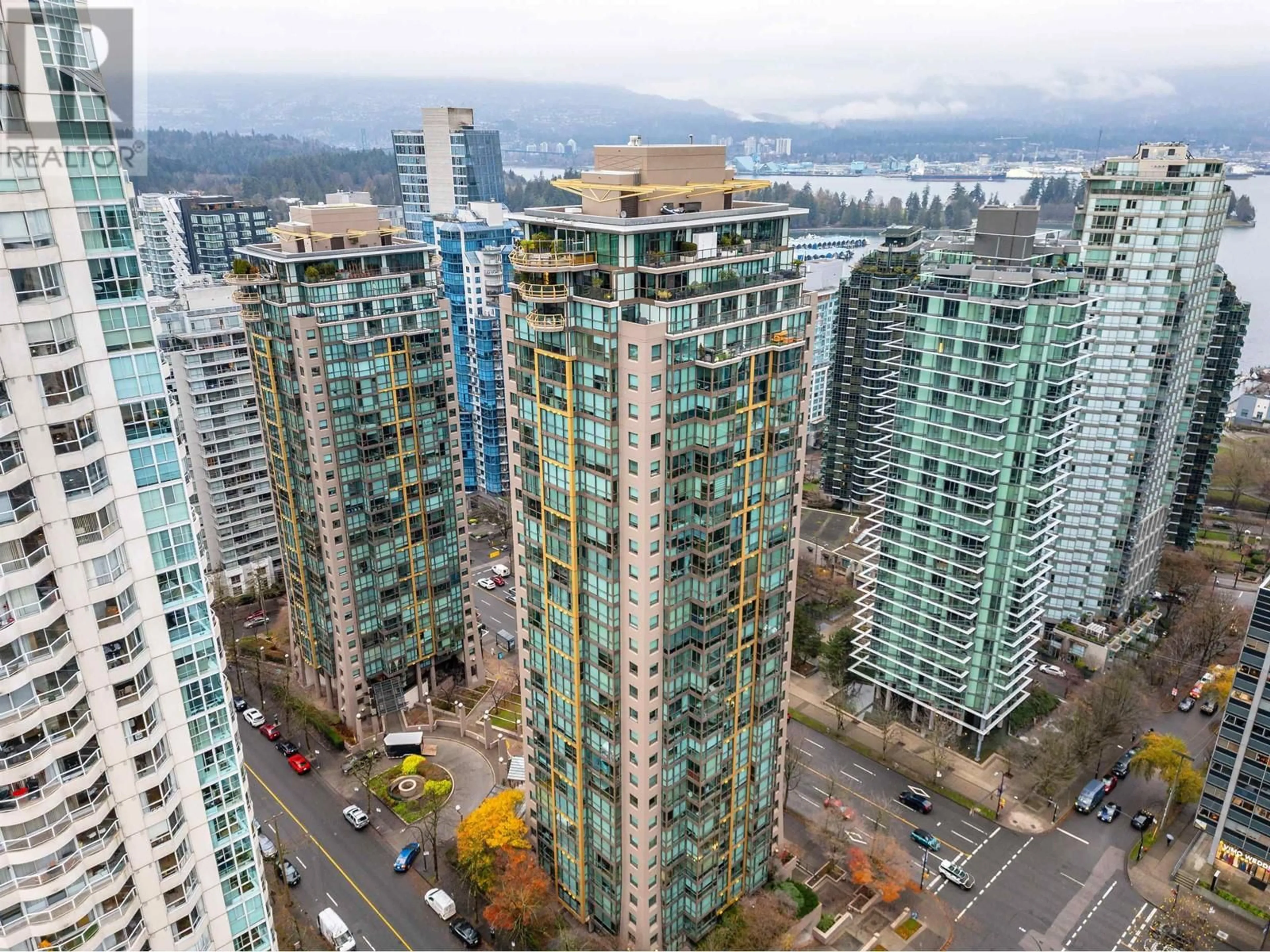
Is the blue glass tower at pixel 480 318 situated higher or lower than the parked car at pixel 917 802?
higher

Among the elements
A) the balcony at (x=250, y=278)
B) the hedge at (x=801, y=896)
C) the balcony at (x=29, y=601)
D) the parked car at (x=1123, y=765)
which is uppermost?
the balcony at (x=250, y=278)

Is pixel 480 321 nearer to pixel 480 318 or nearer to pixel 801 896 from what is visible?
pixel 480 318

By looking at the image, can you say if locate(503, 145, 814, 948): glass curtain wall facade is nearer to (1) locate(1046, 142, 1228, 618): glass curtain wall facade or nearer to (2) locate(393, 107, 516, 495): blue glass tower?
(1) locate(1046, 142, 1228, 618): glass curtain wall facade

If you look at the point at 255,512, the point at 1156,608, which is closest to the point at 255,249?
the point at 255,512

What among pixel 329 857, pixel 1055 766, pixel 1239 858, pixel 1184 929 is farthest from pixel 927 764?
pixel 329 857

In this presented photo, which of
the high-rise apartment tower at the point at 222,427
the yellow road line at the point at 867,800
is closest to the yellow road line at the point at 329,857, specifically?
the high-rise apartment tower at the point at 222,427

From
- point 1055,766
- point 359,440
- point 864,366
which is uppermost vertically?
point 359,440

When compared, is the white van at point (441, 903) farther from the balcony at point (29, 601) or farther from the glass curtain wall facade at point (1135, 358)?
the glass curtain wall facade at point (1135, 358)
